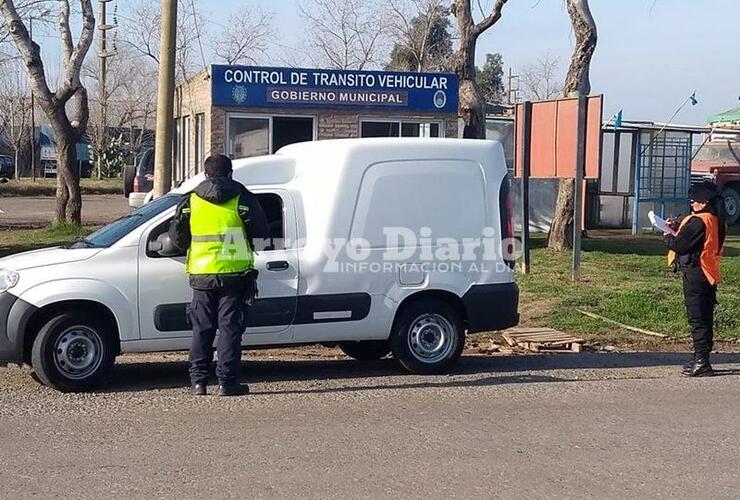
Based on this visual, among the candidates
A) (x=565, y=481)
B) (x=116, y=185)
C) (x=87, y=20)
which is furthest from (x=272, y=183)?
(x=116, y=185)

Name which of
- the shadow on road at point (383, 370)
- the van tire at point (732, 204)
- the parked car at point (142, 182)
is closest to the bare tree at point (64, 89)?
the parked car at point (142, 182)

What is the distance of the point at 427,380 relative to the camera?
9.00m

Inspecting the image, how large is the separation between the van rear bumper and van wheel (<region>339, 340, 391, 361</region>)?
0.92m

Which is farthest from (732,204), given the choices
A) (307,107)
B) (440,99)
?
(307,107)

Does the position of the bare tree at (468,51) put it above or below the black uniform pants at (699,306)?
Result: above

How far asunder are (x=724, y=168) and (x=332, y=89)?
44.0 ft

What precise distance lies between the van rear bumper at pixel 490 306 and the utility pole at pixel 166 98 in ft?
16.5

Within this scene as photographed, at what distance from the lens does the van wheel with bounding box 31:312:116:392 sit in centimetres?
801

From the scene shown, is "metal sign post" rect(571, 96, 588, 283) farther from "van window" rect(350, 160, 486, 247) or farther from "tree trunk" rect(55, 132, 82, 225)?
"tree trunk" rect(55, 132, 82, 225)

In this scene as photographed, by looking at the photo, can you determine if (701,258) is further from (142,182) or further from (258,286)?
(142,182)

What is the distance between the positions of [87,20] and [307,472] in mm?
16302

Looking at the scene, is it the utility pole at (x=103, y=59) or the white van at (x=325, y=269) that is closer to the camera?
the white van at (x=325, y=269)

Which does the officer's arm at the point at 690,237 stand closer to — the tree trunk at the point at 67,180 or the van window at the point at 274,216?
the van window at the point at 274,216

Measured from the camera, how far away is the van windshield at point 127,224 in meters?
8.44
